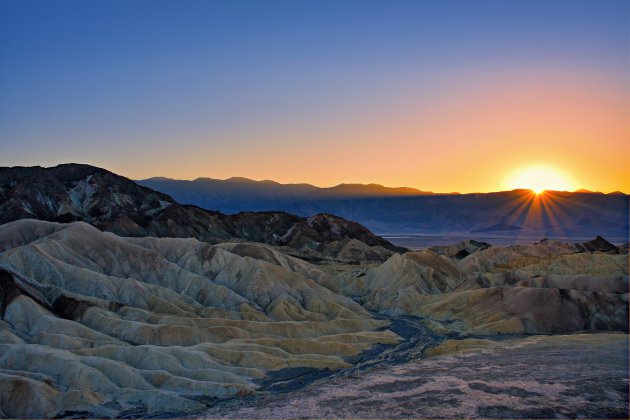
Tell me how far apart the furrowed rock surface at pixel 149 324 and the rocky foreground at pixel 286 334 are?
0.21 metres

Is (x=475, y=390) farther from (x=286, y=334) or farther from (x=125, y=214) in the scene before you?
(x=125, y=214)

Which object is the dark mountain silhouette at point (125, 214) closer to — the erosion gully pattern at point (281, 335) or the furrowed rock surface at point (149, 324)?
the erosion gully pattern at point (281, 335)

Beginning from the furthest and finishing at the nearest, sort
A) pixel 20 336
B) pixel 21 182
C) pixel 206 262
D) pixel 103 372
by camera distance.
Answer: pixel 21 182
pixel 206 262
pixel 20 336
pixel 103 372

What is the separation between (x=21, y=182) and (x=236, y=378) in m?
149

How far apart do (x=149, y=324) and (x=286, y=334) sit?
61.3 feet

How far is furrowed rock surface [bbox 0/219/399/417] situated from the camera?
173ft

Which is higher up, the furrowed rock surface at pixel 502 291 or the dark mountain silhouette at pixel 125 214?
the dark mountain silhouette at pixel 125 214

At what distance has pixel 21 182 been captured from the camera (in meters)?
181

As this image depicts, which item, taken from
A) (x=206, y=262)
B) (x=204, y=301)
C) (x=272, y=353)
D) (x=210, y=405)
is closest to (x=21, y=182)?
(x=206, y=262)

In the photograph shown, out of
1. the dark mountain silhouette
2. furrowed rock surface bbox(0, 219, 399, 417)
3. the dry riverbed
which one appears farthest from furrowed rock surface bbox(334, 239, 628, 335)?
the dark mountain silhouette

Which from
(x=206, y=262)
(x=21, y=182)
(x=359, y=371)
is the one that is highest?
(x=21, y=182)

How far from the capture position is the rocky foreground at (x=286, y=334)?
164 feet

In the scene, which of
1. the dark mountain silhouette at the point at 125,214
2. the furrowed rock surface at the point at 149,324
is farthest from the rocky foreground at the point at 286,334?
the dark mountain silhouette at the point at 125,214

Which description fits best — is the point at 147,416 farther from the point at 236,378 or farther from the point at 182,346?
the point at 182,346
